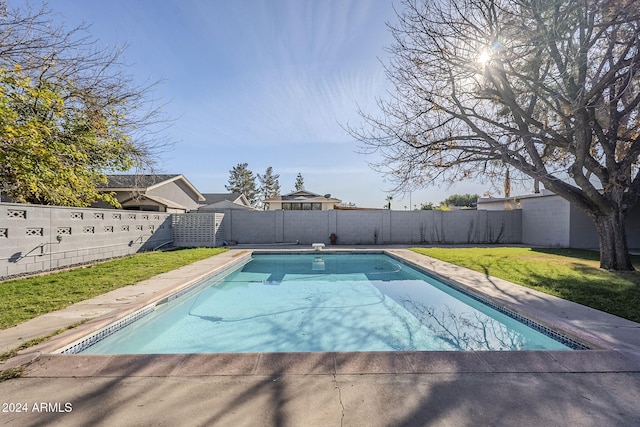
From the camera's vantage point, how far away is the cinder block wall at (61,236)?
718 centimetres

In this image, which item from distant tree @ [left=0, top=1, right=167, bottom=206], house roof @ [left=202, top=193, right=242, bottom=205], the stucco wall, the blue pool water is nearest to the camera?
the blue pool water

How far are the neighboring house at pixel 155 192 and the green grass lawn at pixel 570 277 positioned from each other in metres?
13.2

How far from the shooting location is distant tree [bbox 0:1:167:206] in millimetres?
4832

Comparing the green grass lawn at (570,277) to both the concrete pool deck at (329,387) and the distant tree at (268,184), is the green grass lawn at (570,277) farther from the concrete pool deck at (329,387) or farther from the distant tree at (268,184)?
the distant tree at (268,184)

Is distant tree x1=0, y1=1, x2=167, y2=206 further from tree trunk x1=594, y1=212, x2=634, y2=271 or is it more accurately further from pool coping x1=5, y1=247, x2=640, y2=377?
tree trunk x1=594, y1=212, x2=634, y2=271

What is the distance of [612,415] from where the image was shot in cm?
229

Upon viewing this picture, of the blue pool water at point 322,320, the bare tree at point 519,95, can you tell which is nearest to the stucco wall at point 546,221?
the bare tree at point 519,95

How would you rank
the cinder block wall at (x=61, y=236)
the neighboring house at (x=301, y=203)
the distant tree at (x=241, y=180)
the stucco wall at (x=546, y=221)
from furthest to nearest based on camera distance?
the distant tree at (x=241, y=180), the neighboring house at (x=301, y=203), the stucco wall at (x=546, y=221), the cinder block wall at (x=61, y=236)

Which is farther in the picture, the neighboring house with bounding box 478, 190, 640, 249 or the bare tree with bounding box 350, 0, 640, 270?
the neighboring house with bounding box 478, 190, 640, 249

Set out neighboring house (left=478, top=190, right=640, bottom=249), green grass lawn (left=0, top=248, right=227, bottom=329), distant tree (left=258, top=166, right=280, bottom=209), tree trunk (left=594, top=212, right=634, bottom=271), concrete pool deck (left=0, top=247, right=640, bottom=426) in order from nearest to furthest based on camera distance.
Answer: concrete pool deck (left=0, top=247, right=640, bottom=426) → green grass lawn (left=0, top=248, right=227, bottom=329) → tree trunk (left=594, top=212, right=634, bottom=271) → neighboring house (left=478, top=190, right=640, bottom=249) → distant tree (left=258, top=166, right=280, bottom=209)

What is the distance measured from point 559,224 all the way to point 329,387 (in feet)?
52.5

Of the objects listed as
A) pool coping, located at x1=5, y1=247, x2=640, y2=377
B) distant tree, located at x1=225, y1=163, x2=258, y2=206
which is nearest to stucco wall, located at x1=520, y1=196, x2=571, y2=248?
pool coping, located at x1=5, y1=247, x2=640, y2=377

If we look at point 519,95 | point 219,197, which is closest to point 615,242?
point 519,95

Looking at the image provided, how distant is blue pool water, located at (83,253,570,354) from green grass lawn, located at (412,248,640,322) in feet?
5.08
